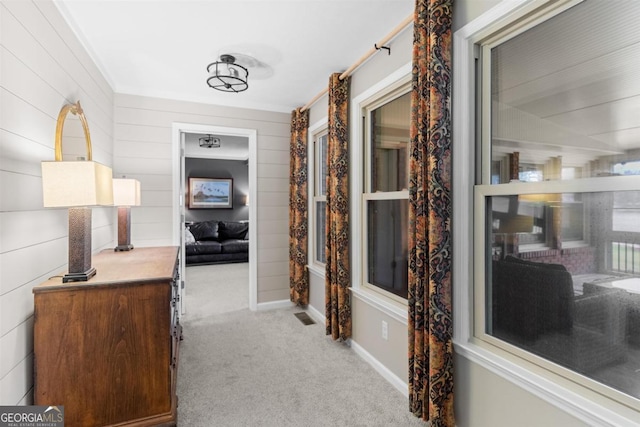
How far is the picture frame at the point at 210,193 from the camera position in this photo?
24.8 ft

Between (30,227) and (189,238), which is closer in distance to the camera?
(30,227)

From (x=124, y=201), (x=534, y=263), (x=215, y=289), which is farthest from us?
(x=215, y=289)

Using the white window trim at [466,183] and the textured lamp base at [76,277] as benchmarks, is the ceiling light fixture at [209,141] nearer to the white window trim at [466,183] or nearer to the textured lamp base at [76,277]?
the textured lamp base at [76,277]

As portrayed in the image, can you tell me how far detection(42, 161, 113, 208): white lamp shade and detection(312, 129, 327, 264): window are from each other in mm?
2419

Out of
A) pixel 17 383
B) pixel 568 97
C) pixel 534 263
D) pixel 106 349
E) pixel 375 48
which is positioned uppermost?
pixel 375 48

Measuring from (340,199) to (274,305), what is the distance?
1.87 m

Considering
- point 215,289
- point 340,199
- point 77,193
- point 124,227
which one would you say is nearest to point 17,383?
point 77,193

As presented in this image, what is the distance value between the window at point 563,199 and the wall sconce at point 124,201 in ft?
8.52

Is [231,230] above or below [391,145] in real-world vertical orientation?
below

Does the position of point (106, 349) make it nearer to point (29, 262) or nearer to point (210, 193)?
point (29, 262)

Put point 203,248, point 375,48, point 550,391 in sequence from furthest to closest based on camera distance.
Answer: point 203,248 < point 375,48 < point 550,391

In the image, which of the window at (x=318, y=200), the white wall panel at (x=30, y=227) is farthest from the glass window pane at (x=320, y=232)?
the white wall panel at (x=30, y=227)

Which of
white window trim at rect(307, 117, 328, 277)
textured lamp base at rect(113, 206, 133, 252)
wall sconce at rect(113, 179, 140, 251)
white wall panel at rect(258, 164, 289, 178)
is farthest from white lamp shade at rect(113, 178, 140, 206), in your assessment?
white window trim at rect(307, 117, 328, 277)

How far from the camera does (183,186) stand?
3664 millimetres
